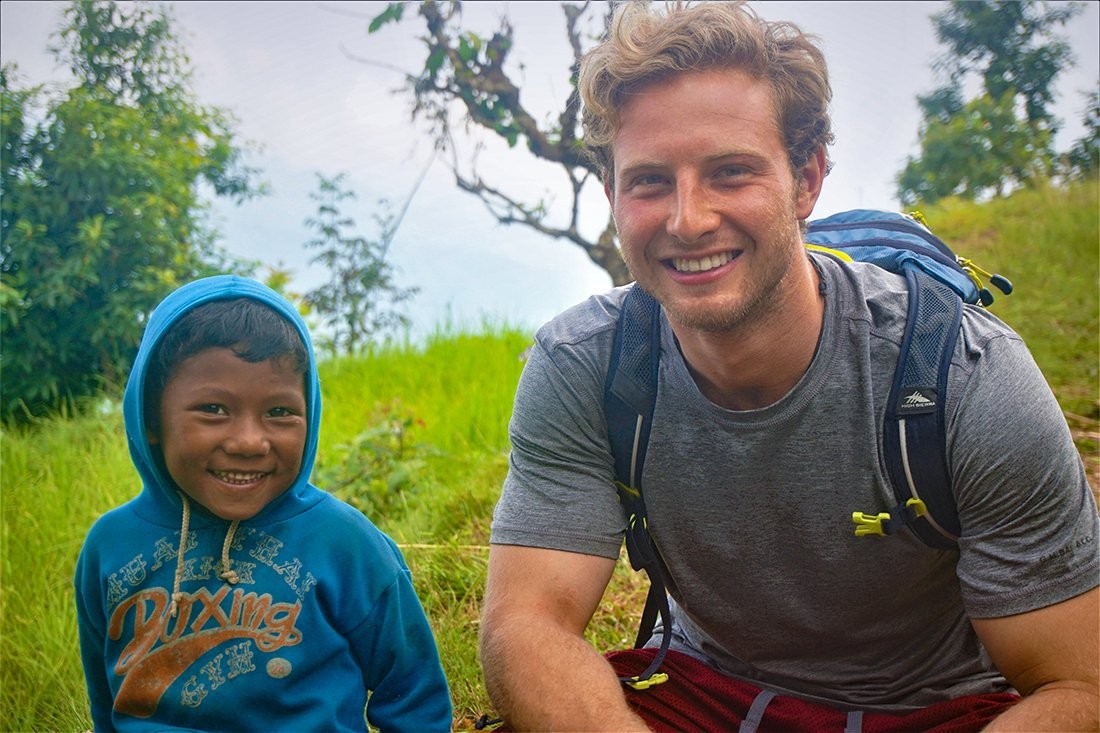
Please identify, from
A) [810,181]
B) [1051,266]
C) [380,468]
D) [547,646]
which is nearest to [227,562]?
[547,646]

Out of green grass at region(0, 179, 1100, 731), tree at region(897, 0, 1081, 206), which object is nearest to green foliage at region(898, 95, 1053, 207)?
tree at region(897, 0, 1081, 206)

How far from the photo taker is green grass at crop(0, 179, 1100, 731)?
11.9ft

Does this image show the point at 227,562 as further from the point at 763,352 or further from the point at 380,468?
the point at 380,468

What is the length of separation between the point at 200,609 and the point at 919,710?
1.58m

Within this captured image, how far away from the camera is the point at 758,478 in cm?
231

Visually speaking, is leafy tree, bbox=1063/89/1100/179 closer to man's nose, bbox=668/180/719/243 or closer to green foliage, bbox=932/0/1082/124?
green foliage, bbox=932/0/1082/124

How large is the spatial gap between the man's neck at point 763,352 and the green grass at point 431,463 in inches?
54.4

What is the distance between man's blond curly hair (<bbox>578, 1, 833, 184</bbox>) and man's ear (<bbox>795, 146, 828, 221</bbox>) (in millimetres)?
23

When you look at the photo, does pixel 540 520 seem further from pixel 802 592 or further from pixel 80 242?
pixel 80 242

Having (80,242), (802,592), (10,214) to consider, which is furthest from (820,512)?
(10,214)

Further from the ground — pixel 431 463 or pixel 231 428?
pixel 231 428

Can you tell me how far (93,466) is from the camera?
5.55 m

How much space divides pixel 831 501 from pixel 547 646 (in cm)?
69

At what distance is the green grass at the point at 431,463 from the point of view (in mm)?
3621
